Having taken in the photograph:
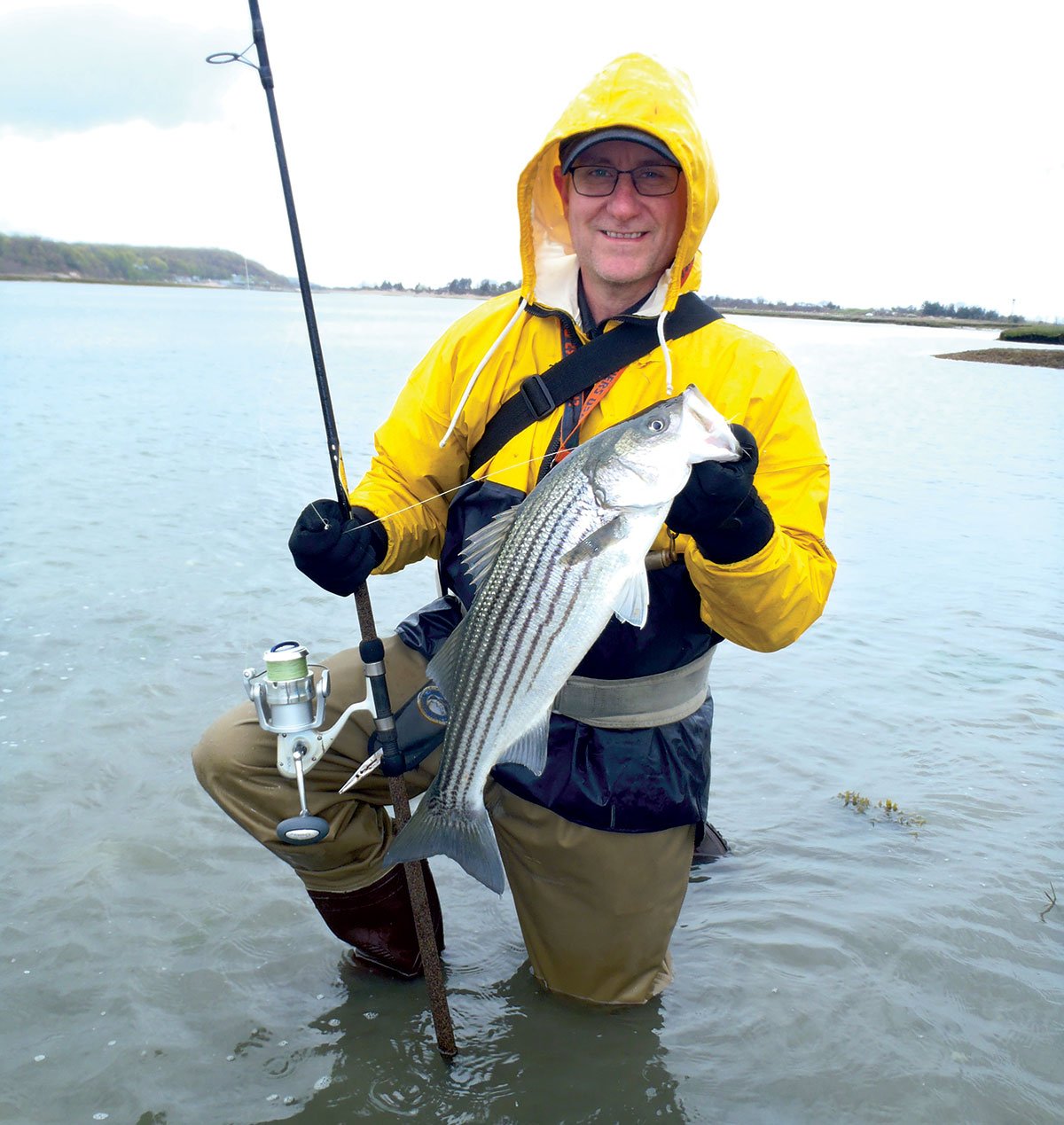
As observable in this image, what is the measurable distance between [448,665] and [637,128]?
205 centimetres

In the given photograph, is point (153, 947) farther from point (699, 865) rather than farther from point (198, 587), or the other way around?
point (198, 587)

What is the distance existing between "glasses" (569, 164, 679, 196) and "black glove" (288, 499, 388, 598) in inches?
61.3

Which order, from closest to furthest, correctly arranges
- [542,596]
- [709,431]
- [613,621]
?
[709,431] < [542,596] < [613,621]

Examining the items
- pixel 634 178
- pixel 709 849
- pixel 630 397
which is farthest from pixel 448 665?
pixel 709 849

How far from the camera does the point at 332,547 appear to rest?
332cm

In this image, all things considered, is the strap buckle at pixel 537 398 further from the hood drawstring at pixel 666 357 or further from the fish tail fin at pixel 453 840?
the fish tail fin at pixel 453 840

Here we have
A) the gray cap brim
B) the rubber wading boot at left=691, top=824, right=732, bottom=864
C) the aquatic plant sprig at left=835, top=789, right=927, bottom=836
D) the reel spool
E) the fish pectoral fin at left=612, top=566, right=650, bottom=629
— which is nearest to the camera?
the fish pectoral fin at left=612, top=566, right=650, bottom=629

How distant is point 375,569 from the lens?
12.2 ft

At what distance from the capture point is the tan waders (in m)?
3.53

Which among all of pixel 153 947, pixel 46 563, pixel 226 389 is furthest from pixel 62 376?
pixel 153 947

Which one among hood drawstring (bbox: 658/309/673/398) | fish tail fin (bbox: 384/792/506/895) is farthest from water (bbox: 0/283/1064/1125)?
hood drawstring (bbox: 658/309/673/398)

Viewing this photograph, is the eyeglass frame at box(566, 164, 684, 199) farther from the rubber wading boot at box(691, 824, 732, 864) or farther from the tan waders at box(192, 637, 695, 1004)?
the rubber wading boot at box(691, 824, 732, 864)

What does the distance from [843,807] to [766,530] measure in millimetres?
2731

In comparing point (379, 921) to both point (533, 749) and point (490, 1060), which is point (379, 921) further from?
point (533, 749)
